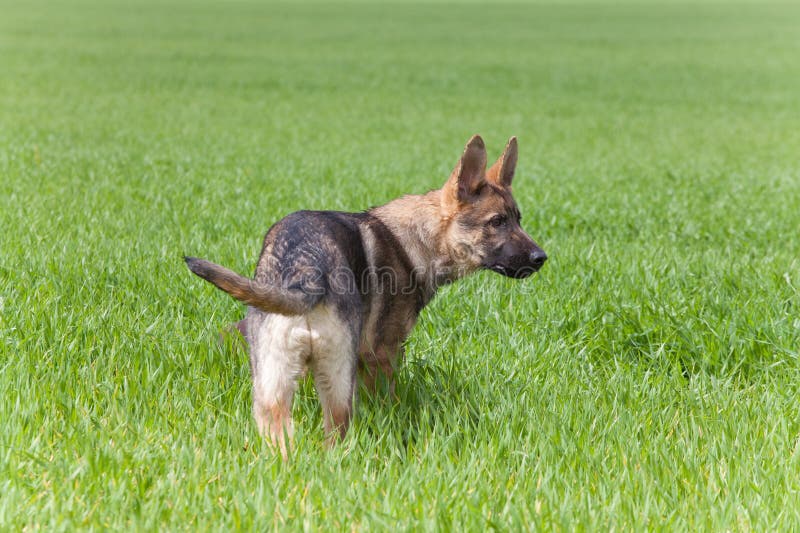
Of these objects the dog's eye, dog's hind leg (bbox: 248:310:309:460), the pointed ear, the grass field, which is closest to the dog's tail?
dog's hind leg (bbox: 248:310:309:460)

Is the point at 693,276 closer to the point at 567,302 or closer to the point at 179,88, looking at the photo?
the point at 567,302

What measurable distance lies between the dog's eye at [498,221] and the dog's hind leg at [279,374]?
119 cm

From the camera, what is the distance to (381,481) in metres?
2.90

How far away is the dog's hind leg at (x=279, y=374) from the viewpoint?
118 inches

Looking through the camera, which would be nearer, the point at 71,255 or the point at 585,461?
the point at 585,461

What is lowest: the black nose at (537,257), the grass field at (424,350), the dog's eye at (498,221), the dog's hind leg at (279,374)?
the grass field at (424,350)

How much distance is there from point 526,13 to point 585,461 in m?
67.0

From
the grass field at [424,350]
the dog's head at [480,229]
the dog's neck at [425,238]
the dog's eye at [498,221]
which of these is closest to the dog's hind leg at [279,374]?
the grass field at [424,350]

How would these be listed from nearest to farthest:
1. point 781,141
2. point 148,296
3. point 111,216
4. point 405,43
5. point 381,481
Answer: point 381,481 < point 148,296 < point 111,216 < point 781,141 < point 405,43

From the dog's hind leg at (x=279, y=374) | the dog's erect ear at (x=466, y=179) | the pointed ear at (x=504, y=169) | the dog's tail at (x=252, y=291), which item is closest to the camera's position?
the dog's tail at (x=252, y=291)

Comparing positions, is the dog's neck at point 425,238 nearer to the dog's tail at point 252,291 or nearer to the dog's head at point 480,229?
the dog's head at point 480,229

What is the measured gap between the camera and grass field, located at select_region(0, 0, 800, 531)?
9.07ft

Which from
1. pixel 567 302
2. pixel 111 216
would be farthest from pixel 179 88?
pixel 567 302

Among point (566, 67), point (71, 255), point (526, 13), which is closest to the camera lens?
point (71, 255)
